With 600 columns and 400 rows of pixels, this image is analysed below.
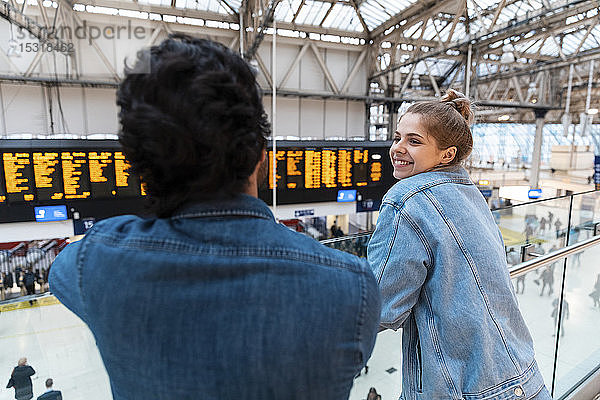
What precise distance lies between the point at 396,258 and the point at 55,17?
2572mm

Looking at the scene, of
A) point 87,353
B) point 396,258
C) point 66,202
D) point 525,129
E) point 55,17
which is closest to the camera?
point 396,258

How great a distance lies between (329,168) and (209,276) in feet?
23.9

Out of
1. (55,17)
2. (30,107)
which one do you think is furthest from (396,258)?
(30,107)

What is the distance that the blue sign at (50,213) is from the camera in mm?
6105

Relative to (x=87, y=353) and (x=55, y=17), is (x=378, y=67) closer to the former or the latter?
(x=55, y=17)

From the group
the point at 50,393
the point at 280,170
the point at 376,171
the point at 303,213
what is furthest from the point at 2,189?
the point at 376,171

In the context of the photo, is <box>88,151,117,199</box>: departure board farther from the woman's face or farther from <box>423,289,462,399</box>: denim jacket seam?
<box>423,289,462,399</box>: denim jacket seam

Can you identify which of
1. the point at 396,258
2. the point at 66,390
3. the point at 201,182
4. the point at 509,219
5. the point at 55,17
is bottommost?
the point at 66,390

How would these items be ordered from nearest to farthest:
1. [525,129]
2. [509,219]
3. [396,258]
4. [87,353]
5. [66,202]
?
1. [396,258]
2. [87,353]
3. [509,219]
4. [66,202]
5. [525,129]

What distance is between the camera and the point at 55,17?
2.35m

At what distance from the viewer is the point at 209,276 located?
1.71ft

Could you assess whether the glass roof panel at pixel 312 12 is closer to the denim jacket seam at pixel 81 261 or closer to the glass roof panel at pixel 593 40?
the glass roof panel at pixel 593 40

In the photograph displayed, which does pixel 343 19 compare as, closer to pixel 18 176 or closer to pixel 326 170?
pixel 326 170

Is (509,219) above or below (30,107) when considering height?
below
